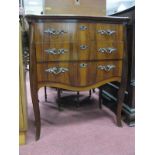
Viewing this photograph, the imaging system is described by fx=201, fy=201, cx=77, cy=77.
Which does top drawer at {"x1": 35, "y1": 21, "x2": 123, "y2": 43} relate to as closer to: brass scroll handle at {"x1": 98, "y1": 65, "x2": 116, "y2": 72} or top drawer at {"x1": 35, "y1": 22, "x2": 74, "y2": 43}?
top drawer at {"x1": 35, "y1": 22, "x2": 74, "y2": 43}

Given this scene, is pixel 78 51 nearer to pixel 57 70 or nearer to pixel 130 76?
pixel 57 70

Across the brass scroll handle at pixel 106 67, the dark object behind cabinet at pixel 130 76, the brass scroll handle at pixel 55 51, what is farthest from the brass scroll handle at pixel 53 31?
the dark object behind cabinet at pixel 130 76

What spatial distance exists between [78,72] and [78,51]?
0.14 metres

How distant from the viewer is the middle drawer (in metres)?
1.29

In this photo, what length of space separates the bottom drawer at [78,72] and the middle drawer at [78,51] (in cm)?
4

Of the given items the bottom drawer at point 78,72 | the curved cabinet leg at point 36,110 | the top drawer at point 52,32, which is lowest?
the curved cabinet leg at point 36,110

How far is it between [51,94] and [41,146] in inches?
47.1

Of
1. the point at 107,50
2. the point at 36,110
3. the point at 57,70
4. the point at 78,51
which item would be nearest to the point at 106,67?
the point at 107,50

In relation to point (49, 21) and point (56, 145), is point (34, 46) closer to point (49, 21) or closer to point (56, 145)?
point (49, 21)

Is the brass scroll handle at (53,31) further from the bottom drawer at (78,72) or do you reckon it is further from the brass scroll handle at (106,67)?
the brass scroll handle at (106,67)

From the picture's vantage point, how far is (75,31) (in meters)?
1.32

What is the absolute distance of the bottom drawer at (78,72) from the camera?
4.31ft
